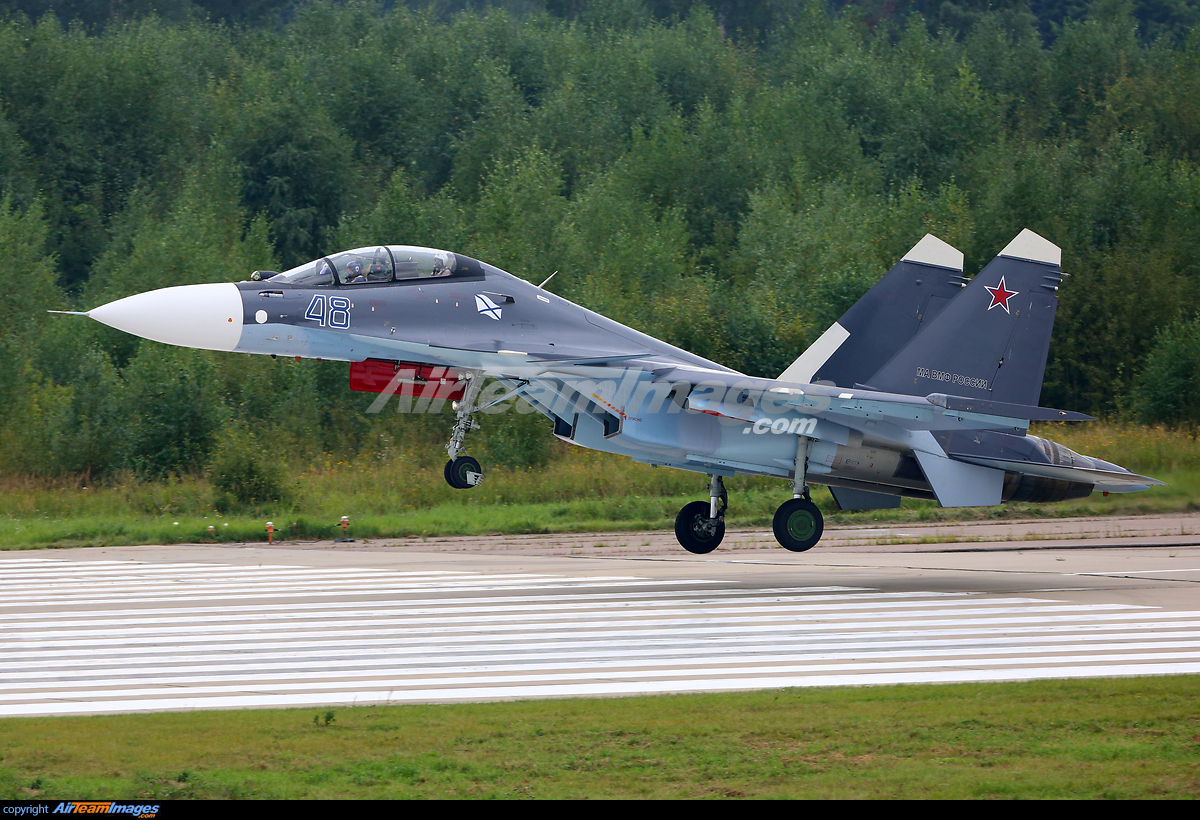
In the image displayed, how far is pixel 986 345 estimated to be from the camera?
15773 millimetres

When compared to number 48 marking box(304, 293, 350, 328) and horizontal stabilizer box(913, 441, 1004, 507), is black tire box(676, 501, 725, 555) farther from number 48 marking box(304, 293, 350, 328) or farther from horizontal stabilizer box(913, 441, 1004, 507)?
number 48 marking box(304, 293, 350, 328)

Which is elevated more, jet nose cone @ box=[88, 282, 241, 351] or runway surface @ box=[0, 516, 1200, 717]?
jet nose cone @ box=[88, 282, 241, 351]

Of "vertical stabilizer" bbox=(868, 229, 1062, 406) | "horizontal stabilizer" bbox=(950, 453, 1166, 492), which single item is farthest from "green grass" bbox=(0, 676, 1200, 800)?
"vertical stabilizer" bbox=(868, 229, 1062, 406)

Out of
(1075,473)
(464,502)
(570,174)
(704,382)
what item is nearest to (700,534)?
(704,382)

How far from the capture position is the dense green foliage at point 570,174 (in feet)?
95.6

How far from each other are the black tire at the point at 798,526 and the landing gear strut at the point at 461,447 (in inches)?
154

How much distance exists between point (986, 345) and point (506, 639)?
7.73 meters

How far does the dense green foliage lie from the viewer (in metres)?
29.1

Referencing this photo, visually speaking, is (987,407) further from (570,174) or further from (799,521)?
(570,174)

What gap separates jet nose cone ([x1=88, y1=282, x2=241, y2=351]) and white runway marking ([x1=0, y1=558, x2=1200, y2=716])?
2991 mm

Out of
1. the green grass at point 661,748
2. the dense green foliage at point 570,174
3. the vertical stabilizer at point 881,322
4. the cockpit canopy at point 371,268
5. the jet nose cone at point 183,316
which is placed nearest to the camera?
the green grass at point 661,748

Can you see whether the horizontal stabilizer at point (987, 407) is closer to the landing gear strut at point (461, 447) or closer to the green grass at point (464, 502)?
the landing gear strut at point (461, 447)

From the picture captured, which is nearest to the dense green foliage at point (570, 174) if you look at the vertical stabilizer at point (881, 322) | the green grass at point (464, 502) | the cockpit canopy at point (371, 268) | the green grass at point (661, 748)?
the green grass at point (464, 502)

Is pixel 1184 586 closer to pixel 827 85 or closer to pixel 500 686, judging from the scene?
pixel 500 686
